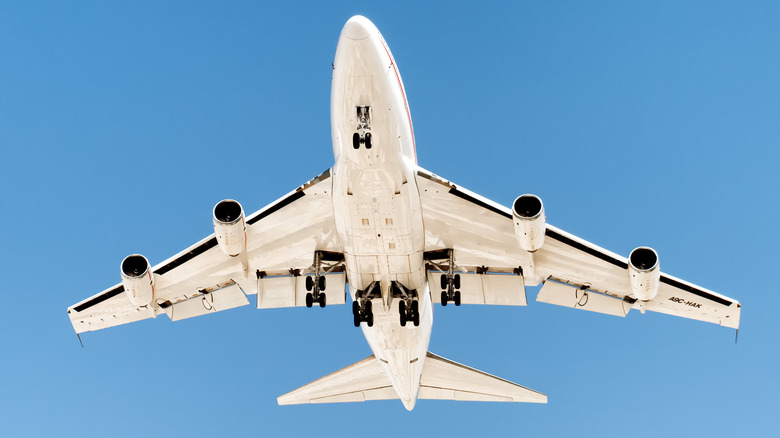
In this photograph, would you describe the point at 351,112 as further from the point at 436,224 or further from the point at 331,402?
the point at 331,402

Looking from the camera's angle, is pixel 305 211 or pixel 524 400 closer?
pixel 305 211

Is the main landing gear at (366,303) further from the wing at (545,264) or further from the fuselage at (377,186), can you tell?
the wing at (545,264)

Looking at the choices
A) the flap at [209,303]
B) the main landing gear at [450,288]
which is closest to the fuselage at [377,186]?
the main landing gear at [450,288]

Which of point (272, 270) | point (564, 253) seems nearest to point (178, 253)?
point (272, 270)

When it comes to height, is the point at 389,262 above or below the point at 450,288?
above

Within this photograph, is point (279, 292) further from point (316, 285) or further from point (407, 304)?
point (407, 304)

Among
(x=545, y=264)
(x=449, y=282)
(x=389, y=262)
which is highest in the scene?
(x=545, y=264)

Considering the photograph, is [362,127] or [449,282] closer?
[362,127]

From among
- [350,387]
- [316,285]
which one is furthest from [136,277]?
[350,387]

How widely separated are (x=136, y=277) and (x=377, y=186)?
7126 mm

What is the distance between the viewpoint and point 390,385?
29125 mm

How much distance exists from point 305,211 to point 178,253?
4067 mm

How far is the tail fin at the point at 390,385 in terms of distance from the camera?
28.8m

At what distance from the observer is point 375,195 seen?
73.5ft
